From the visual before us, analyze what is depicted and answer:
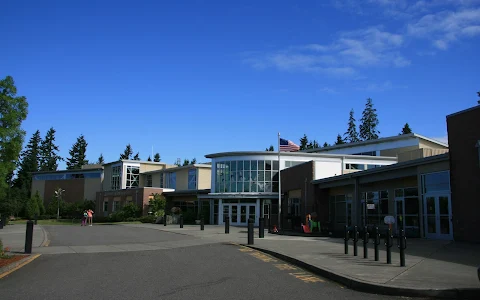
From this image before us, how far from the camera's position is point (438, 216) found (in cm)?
2042

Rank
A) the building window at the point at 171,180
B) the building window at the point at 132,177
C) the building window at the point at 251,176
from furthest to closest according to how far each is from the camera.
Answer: the building window at the point at 132,177
the building window at the point at 171,180
the building window at the point at 251,176

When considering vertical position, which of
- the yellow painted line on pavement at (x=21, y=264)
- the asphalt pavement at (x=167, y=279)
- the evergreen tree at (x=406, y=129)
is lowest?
the yellow painted line on pavement at (x=21, y=264)

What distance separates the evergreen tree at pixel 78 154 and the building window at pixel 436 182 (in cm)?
10654

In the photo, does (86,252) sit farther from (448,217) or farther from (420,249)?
(448,217)

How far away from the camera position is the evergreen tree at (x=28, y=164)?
100688mm

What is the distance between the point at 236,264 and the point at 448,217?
1197cm

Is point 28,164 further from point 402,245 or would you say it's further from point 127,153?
point 402,245

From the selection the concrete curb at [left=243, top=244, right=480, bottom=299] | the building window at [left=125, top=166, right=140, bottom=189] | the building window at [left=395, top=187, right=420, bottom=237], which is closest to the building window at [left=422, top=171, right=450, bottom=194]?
the building window at [left=395, top=187, right=420, bottom=237]

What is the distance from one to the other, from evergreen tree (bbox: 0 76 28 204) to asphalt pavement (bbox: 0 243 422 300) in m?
7.82

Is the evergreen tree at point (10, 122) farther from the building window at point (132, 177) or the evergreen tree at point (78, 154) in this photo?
the evergreen tree at point (78, 154)

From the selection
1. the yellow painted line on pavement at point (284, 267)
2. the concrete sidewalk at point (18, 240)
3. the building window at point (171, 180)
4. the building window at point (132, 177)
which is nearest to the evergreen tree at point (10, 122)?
the concrete sidewalk at point (18, 240)

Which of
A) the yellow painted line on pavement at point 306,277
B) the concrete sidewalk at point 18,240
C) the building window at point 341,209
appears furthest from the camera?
the building window at point 341,209

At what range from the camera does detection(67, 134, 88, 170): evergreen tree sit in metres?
115

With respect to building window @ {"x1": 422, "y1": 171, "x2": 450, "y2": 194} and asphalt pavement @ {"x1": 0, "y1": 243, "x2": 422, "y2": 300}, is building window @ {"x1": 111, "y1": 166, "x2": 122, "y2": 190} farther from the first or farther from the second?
asphalt pavement @ {"x1": 0, "y1": 243, "x2": 422, "y2": 300}
